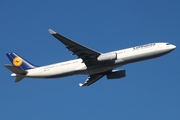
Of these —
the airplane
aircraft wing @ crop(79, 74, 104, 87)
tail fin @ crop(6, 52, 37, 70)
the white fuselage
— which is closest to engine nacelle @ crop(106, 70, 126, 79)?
aircraft wing @ crop(79, 74, 104, 87)

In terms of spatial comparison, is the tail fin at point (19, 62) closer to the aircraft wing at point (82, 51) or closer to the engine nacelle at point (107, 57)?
the aircraft wing at point (82, 51)

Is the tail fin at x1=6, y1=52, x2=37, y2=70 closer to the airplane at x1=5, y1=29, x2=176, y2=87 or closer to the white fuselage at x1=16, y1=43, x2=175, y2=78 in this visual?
the airplane at x1=5, y1=29, x2=176, y2=87

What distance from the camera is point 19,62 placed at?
194ft

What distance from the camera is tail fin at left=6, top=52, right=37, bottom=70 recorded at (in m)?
58.0

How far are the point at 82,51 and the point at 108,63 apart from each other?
169 inches

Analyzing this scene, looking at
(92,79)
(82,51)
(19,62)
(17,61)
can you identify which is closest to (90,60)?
(82,51)

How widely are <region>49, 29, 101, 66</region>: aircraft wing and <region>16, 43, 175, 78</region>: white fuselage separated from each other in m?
0.95

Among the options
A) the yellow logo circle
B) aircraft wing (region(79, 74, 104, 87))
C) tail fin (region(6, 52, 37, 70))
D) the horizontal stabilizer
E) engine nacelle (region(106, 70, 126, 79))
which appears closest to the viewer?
the horizontal stabilizer

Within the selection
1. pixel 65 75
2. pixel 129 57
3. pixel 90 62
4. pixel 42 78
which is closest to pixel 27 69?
pixel 42 78

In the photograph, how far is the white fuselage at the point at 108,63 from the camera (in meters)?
51.5

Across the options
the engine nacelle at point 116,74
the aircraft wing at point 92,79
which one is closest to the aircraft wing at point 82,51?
the engine nacelle at point 116,74

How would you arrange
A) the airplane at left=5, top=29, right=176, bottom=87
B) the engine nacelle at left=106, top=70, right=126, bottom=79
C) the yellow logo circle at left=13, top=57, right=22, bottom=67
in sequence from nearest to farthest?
the airplane at left=5, top=29, right=176, bottom=87, the engine nacelle at left=106, top=70, right=126, bottom=79, the yellow logo circle at left=13, top=57, right=22, bottom=67

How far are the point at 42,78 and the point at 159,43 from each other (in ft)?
61.6

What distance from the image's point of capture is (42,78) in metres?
55.6
